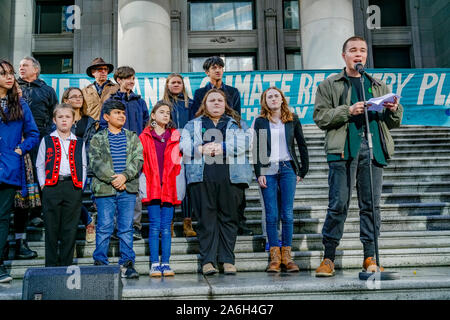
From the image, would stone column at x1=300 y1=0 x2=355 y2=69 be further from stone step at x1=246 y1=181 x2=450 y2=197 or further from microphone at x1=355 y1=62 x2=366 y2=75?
microphone at x1=355 y1=62 x2=366 y2=75

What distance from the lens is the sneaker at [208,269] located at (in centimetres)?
493

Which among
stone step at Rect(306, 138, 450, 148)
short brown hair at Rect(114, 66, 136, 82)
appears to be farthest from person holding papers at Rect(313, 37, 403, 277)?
stone step at Rect(306, 138, 450, 148)

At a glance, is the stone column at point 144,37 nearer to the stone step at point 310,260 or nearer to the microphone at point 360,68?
the stone step at point 310,260

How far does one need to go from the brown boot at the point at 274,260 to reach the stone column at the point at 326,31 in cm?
833

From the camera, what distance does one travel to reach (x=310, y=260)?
17.8ft

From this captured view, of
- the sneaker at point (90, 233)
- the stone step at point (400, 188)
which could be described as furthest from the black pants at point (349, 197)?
the stone step at point (400, 188)

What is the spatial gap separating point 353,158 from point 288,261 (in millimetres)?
1371

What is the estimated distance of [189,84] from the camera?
11.4m

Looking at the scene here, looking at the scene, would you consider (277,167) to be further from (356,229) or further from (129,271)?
(129,271)

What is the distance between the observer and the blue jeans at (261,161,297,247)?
17.4ft

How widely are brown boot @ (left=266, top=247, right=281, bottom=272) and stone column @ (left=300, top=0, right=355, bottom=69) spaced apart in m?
8.33
